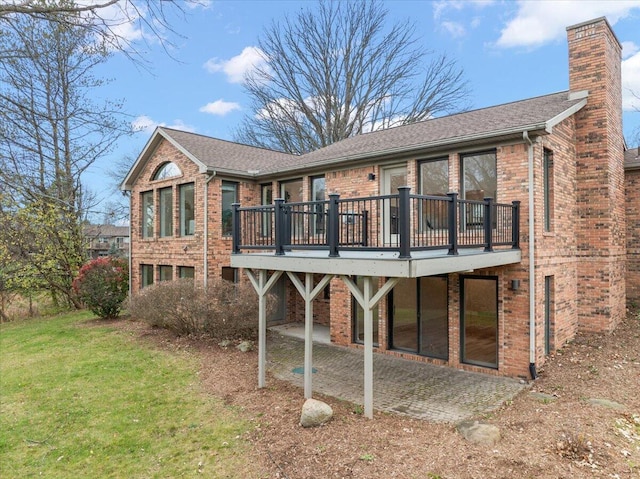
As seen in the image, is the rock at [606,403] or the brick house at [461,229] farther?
the brick house at [461,229]

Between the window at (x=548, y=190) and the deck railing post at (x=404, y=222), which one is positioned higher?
the window at (x=548, y=190)

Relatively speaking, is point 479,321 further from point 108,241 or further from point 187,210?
point 108,241

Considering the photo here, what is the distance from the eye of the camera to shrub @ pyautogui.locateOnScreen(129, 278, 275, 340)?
9914mm

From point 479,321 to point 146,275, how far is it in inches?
476

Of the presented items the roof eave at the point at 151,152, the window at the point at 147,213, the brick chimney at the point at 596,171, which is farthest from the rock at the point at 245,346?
the brick chimney at the point at 596,171

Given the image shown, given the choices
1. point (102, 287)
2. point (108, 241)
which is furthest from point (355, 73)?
point (108, 241)

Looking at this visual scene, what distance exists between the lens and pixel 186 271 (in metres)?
13.1

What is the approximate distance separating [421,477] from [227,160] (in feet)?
36.7

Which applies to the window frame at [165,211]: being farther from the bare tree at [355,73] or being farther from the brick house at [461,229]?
the bare tree at [355,73]

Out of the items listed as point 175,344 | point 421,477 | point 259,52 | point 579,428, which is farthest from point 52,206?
point 579,428

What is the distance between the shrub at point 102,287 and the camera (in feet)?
43.2

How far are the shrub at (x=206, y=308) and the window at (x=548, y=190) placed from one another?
7012mm

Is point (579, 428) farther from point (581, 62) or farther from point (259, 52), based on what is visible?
point (259, 52)

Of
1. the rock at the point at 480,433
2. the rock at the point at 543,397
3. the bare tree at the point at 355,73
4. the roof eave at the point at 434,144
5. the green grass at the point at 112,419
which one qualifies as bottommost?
the green grass at the point at 112,419
